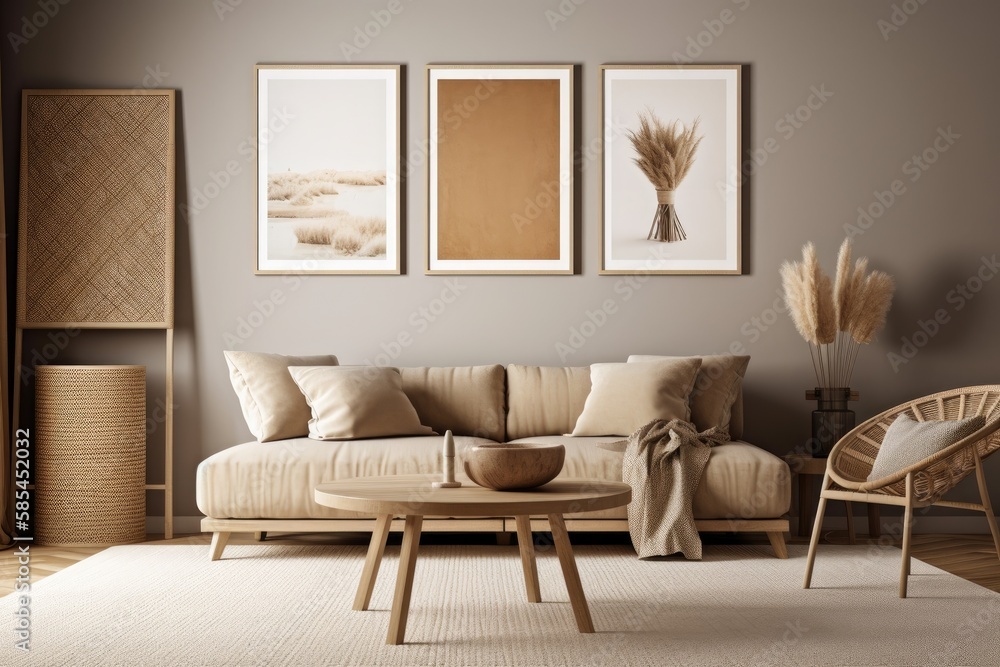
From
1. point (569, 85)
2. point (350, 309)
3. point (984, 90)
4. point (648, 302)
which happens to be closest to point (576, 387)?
point (648, 302)

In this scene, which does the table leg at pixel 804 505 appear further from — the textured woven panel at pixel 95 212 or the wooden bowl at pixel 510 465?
the textured woven panel at pixel 95 212

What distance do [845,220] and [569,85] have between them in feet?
5.33

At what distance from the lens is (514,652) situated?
2459mm

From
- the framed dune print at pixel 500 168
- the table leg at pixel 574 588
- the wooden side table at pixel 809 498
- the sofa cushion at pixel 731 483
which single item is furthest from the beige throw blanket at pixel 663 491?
the framed dune print at pixel 500 168

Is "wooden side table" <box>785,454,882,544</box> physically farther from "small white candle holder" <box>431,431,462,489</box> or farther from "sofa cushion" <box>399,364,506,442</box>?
"small white candle holder" <box>431,431,462,489</box>

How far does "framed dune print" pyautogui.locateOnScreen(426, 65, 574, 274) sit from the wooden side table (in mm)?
1513

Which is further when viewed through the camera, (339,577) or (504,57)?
(504,57)

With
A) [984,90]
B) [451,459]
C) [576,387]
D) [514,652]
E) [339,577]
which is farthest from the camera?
[984,90]

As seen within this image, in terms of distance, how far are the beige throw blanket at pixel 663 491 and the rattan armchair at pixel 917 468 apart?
56 cm

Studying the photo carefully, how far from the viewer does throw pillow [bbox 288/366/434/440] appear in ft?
13.3

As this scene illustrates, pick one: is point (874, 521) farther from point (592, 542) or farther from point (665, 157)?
point (665, 157)

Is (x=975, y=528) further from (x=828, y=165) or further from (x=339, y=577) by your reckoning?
(x=339, y=577)

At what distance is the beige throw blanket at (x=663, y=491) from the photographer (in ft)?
12.1

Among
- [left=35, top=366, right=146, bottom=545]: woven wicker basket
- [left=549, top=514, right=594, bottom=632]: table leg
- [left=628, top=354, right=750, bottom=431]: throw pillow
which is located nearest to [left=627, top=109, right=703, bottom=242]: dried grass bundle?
[left=628, top=354, right=750, bottom=431]: throw pillow
